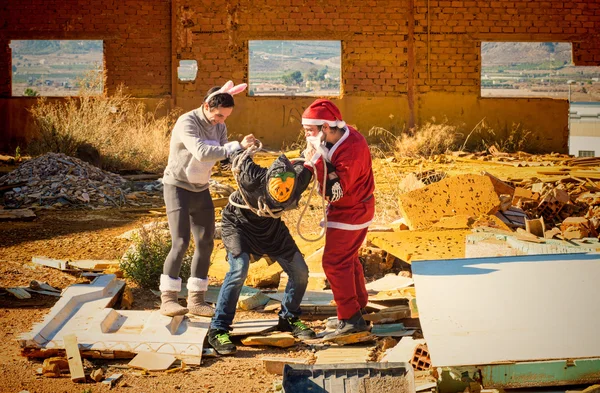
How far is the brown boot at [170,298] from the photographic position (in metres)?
7.18

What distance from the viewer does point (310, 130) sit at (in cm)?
700

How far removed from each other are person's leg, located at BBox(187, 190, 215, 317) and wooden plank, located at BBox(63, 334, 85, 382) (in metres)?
1.15

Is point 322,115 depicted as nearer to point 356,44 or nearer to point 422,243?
point 422,243

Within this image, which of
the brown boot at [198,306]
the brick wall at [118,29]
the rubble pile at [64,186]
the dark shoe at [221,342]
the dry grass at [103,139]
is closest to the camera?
the dark shoe at [221,342]

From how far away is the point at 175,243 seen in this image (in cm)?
723

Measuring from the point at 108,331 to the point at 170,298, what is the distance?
1.83 feet

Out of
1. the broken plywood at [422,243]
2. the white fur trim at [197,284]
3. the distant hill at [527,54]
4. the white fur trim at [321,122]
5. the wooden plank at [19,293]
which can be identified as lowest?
the wooden plank at [19,293]

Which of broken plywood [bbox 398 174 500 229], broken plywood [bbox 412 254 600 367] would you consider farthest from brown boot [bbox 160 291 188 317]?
broken plywood [bbox 398 174 500 229]

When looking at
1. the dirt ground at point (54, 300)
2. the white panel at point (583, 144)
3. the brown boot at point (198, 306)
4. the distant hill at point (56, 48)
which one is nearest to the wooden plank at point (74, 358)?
the dirt ground at point (54, 300)

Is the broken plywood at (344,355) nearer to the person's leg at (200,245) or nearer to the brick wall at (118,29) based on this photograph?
the person's leg at (200,245)

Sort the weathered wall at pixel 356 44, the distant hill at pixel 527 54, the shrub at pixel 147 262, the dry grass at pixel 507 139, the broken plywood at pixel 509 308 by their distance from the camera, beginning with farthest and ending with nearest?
the distant hill at pixel 527 54
the weathered wall at pixel 356 44
the dry grass at pixel 507 139
the shrub at pixel 147 262
the broken plywood at pixel 509 308

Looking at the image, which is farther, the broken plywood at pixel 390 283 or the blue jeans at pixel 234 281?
the broken plywood at pixel 390 283

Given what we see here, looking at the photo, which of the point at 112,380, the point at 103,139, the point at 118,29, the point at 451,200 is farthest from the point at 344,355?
the point at 118,29

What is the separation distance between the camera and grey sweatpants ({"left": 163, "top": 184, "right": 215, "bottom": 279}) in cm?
720
